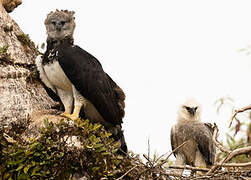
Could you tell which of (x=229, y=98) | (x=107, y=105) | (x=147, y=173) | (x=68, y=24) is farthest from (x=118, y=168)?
(x=68, y=24)

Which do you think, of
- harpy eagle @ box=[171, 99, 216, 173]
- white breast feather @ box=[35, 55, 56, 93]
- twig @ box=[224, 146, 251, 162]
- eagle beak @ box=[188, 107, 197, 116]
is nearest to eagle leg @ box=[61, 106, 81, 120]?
white breast feather @ box=[35, 55, 56, 93]

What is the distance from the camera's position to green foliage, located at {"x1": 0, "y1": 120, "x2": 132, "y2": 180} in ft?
14.3

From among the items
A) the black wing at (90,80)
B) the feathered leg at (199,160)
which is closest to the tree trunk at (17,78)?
the black wing at (90,80)

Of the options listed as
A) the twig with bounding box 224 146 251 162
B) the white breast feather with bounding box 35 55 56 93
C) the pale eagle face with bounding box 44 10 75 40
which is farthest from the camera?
the pale eagle face with bounding box 44 10 75 40

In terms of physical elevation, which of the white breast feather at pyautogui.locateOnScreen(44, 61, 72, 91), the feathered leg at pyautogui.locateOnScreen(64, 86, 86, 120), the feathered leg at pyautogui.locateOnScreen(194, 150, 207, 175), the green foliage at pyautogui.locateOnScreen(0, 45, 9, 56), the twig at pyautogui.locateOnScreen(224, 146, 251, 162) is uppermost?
the green foliage at pyautogui.locateOnScreen(0, 45, 9, 56)

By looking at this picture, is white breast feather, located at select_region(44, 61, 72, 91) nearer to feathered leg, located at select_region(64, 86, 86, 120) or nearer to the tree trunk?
feathered leg, located at select_region(64, 86, 86, 120)

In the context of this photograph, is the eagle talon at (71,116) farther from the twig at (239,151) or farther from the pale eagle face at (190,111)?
the pale eagle face at (190,111)

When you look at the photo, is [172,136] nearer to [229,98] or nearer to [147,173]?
[229,98]

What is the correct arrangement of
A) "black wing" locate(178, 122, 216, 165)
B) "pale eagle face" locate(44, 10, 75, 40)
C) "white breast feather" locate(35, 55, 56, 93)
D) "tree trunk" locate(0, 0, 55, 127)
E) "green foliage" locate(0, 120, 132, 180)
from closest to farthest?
"green foliage" locate(0, 120, 132, 180), "tree trunk" locate(0, 0, 55, 127), "white breast feather" locate(35, 55, 56, 93), "pale eagle face" locate(44, 10, 75, 40), "black wing" locate(178, 122, 216, 165)

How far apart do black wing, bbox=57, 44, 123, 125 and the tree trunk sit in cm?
49

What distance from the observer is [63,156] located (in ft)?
14.6

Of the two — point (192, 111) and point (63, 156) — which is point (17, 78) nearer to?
point (63, 156)

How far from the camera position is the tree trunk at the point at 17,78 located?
4957mm

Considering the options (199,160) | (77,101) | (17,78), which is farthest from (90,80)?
(199,160)
